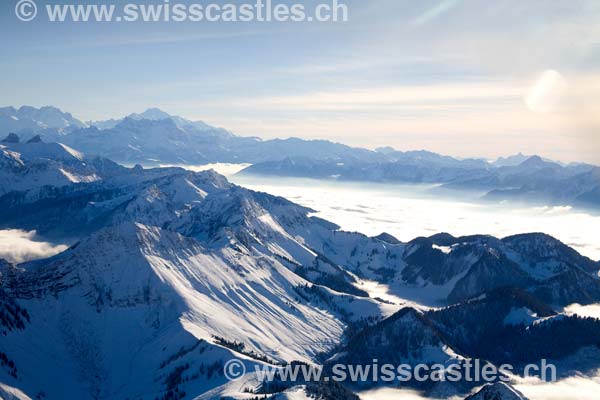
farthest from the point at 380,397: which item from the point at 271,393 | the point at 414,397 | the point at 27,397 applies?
the point at 27,397

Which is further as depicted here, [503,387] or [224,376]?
[224,376]

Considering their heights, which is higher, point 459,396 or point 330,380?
point 330,380

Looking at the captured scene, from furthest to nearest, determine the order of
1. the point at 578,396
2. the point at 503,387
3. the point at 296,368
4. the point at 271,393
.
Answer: the point at 578,396 → the point at 296,368 → the point at 271,393 → the point at 503,387

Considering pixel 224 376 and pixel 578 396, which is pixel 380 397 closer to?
pixel 224 376

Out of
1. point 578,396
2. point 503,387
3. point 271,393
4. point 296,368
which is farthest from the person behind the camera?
point 578,396

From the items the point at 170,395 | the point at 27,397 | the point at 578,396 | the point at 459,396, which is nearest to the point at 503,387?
the point at 459,396

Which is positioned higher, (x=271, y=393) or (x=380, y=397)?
(x=271, y=393)

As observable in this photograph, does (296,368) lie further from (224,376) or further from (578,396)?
(578,396)

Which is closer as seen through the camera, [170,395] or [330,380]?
[330,380]
